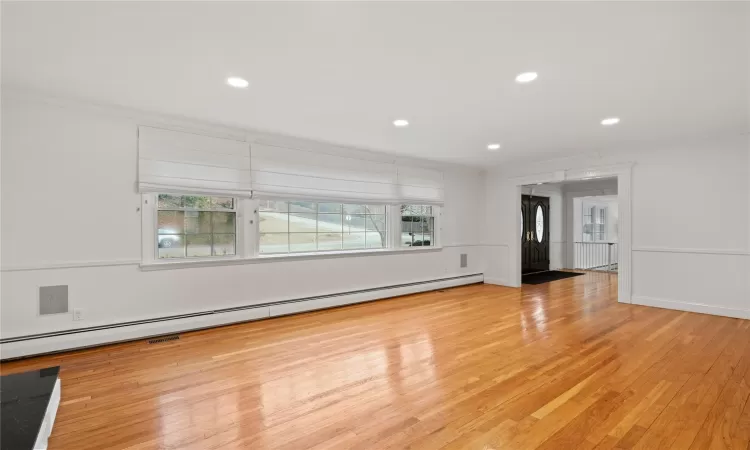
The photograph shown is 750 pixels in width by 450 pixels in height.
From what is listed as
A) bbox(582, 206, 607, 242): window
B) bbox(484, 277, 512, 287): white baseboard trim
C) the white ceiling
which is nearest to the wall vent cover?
the white ceiling

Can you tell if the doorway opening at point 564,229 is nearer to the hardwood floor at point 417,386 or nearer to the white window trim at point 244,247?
the white window trim at point 244,247

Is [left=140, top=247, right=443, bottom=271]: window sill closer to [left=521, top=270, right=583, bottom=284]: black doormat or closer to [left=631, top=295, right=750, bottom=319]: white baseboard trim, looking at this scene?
[left=521, top=270, right=583, bottom=284]: black doormat

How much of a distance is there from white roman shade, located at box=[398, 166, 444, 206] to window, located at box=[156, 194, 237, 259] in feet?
9.31

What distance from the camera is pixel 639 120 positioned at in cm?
405

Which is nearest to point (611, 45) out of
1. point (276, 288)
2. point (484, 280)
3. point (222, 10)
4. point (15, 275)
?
point (222, 10)

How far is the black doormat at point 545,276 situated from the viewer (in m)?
7.81

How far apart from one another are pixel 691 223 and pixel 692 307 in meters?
1.17

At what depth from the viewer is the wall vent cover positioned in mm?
3336

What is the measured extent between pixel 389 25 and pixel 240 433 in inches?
101

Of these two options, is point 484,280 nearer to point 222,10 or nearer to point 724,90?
point 724,90

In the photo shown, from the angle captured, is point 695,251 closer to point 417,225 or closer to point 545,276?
point 545,276

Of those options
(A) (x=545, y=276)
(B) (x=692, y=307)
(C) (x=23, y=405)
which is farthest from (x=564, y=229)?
(C) (x=23, y=405)

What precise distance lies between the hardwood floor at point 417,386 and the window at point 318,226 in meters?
1.16

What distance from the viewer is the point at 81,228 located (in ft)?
11.5
